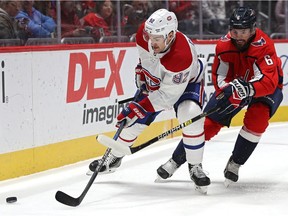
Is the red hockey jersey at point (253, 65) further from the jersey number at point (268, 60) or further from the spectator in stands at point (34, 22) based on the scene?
the spectator in stands at point (34, 22)

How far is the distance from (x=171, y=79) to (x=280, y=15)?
14.0 ft

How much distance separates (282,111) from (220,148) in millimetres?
1778

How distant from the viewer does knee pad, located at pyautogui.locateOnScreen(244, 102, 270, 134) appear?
3770mm

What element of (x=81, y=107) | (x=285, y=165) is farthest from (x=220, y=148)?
(x=81, y=107)

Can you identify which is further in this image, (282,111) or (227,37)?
(282,111)

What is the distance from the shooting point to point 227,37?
3.85 m

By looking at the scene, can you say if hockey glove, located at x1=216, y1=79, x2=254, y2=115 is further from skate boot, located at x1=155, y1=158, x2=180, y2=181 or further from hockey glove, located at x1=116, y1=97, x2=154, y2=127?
skate boot, located at x1=155, y1=158, x2=180, y2=181

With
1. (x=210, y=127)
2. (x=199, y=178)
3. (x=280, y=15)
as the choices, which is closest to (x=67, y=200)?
(x=199, y=178)

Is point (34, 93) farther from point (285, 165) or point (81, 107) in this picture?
point (285, 165)

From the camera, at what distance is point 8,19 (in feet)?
15.8

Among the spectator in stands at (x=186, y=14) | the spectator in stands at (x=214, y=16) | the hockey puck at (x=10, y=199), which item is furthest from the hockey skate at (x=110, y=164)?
the spectator in stands at (x=214, y=16)

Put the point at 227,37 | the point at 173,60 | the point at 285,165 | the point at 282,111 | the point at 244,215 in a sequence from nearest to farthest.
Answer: the point at 244,215
the point at 173,60
the point at 227,37
the point at 285,165
the point at 282,111

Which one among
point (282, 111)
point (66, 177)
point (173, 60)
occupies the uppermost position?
point (173, 60)

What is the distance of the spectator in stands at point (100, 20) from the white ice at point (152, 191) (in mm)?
1191
